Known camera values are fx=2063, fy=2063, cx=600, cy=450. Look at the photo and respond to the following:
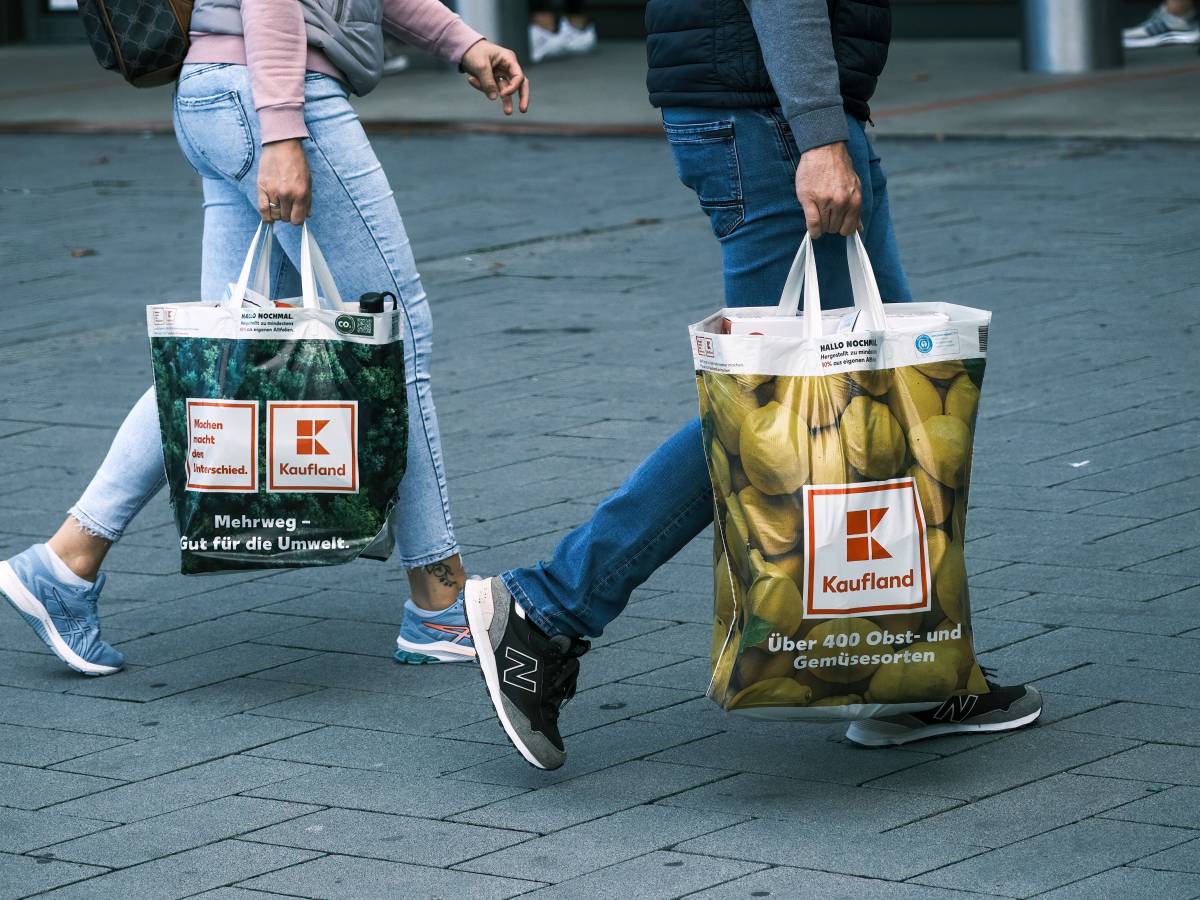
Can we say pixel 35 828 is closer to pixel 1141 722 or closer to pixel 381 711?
pixel 381 711

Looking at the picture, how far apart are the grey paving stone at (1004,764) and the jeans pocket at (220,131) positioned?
1.64 meters

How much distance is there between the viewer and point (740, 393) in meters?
3.14

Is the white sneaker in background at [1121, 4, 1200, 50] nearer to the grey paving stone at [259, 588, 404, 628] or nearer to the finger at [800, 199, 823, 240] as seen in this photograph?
the grey paving stone at [259, 588, 404, 628]

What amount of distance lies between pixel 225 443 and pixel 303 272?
13.5 inches

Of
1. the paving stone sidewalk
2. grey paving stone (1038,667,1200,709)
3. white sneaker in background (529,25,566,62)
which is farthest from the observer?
white sneaker in background (529,25,566,62)

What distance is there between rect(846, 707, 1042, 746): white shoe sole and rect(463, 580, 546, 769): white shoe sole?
0.56 metres

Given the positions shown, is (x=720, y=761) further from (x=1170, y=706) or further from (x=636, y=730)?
(x=1170, y=706)

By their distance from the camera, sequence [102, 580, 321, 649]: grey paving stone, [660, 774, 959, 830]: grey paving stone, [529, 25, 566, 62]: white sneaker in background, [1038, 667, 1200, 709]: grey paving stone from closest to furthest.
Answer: [660, 774, 959, 830]: grey paving stone, [1038, 667, 1200, 709]: grey paving stone, [102, 580, 321, 649]: grey paving stone, [529, 25, 566, 62]: white sneaker in background

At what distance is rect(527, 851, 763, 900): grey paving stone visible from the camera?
2941mm

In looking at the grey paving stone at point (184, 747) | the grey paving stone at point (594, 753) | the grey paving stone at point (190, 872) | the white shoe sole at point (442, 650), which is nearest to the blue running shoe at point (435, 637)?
the white shoe sole at point (442, 650)

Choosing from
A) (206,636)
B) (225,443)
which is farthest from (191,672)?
(225,443)

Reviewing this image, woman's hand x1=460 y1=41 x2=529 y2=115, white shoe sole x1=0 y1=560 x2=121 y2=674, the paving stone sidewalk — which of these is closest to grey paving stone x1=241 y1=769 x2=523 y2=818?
the paving stone sidewalk

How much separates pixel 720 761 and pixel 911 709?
1.33ft

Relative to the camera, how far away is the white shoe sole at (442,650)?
4.05 metres
